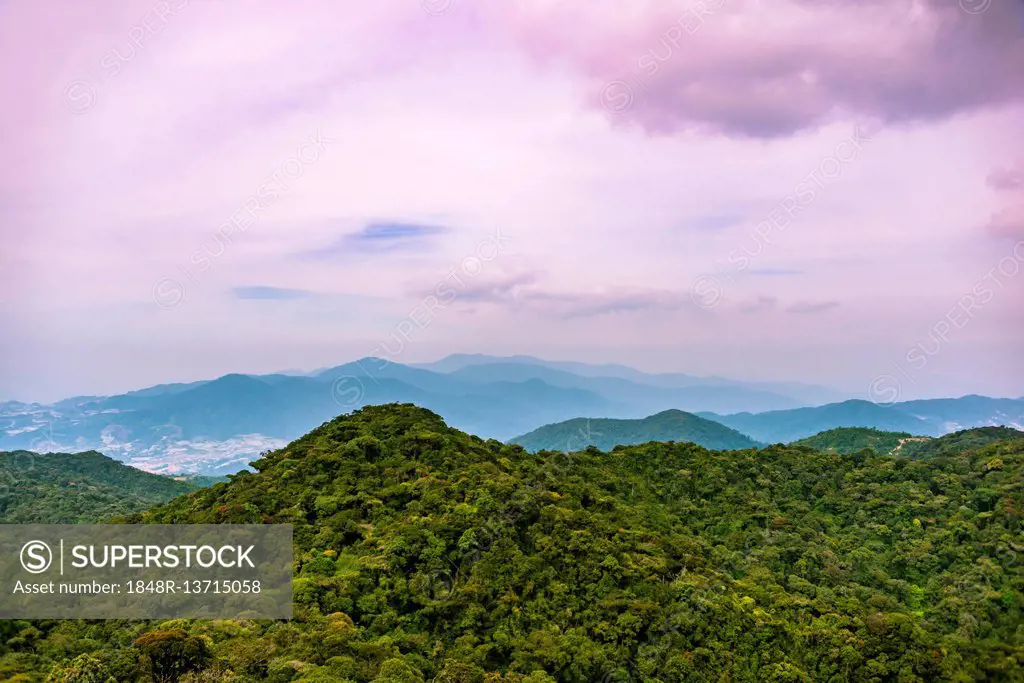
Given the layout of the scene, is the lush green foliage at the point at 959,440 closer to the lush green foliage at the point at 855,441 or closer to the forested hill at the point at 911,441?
the forested hill at the point at 911,441

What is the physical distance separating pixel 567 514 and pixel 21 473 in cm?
5786

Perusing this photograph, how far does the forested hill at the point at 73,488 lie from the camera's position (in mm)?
41469

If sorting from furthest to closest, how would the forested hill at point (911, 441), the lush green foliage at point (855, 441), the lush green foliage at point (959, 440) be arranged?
the lush green foliage at point (855, 441) < the lush green foliage at point (959, 440) < the forested hill at point (911, 441)

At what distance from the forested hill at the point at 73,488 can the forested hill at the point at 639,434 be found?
3776 inches

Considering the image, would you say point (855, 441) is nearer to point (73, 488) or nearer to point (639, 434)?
point (73, 488)

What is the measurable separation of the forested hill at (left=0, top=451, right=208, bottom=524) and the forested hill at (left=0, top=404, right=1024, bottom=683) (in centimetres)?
1957

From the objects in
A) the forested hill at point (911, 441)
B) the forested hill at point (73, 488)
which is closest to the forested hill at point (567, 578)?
the forested hill at point (911, 441)

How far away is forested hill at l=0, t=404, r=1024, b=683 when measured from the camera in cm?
1809

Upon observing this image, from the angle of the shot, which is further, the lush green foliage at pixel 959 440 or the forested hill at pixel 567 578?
the lush green foliage at pixel 959 440

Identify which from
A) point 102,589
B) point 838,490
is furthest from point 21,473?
point 838,490

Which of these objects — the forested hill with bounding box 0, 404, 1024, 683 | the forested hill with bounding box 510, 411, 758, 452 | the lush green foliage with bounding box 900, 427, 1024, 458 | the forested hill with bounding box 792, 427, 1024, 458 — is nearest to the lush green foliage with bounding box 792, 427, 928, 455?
the forested hill with bounding box 792, 427, 1024, 458

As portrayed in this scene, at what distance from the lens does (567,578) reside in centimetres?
2227

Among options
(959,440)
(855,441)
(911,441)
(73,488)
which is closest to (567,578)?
(73,488)

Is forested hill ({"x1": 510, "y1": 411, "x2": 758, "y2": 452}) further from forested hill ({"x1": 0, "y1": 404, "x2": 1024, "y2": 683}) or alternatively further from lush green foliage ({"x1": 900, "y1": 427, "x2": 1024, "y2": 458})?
forested hill ({"x1": 0, "y1": 404, "x2": 1024, "y2": 683})
